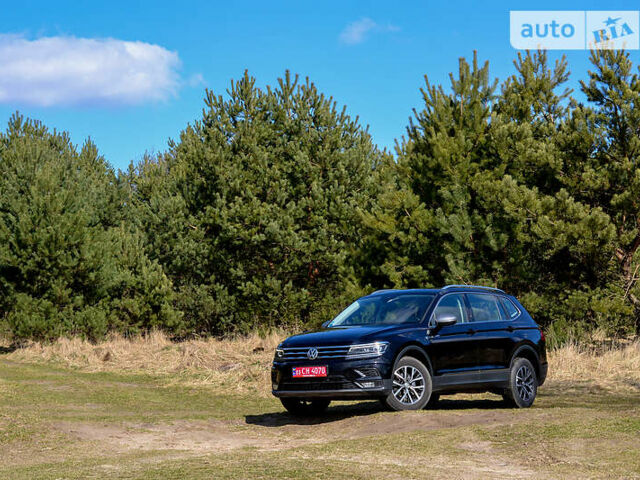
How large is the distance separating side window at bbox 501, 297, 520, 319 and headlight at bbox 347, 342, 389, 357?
112 inches

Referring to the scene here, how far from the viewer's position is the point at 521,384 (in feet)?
39.4

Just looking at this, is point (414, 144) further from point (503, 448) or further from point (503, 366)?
point (503, 448)

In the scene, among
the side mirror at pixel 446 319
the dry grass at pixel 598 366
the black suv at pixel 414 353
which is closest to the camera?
the black suv at pixel 414 353

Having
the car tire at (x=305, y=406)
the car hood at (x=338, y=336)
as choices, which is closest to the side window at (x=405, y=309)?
the car hood at (x=338, y=336)

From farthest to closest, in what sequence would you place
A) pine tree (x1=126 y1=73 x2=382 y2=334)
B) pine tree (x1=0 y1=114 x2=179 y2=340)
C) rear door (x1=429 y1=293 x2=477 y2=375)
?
pine tree (x1=126 y1=73 x2=382 y2=334), pine tree (x1=0 y1=114 x2=179 y2=340), rear door (x1=429 y1=293 x2=477 y2=375)

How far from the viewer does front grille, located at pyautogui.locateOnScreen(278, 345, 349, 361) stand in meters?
10.6

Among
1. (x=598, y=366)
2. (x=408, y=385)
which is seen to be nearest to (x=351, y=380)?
(x=408, y=385)

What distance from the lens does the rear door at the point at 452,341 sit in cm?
1099

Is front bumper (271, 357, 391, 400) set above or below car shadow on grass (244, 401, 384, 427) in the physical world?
above

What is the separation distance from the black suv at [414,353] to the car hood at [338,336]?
0.6 inches

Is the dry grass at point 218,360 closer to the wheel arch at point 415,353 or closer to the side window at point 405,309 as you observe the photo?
the side window at point 405,309

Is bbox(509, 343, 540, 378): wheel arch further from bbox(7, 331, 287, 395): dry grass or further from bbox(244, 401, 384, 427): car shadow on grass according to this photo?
bbox(7, 331, 287, 395): dry grass

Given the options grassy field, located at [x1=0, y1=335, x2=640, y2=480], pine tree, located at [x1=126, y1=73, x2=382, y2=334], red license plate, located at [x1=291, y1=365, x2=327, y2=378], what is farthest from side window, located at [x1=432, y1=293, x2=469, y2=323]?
pine tree, located at [x1=126, y1=73, x2=382, y2=334]

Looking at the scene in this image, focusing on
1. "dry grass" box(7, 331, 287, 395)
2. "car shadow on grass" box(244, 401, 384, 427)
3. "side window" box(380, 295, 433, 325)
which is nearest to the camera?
"side window" box(380, 295, 433, 325)
